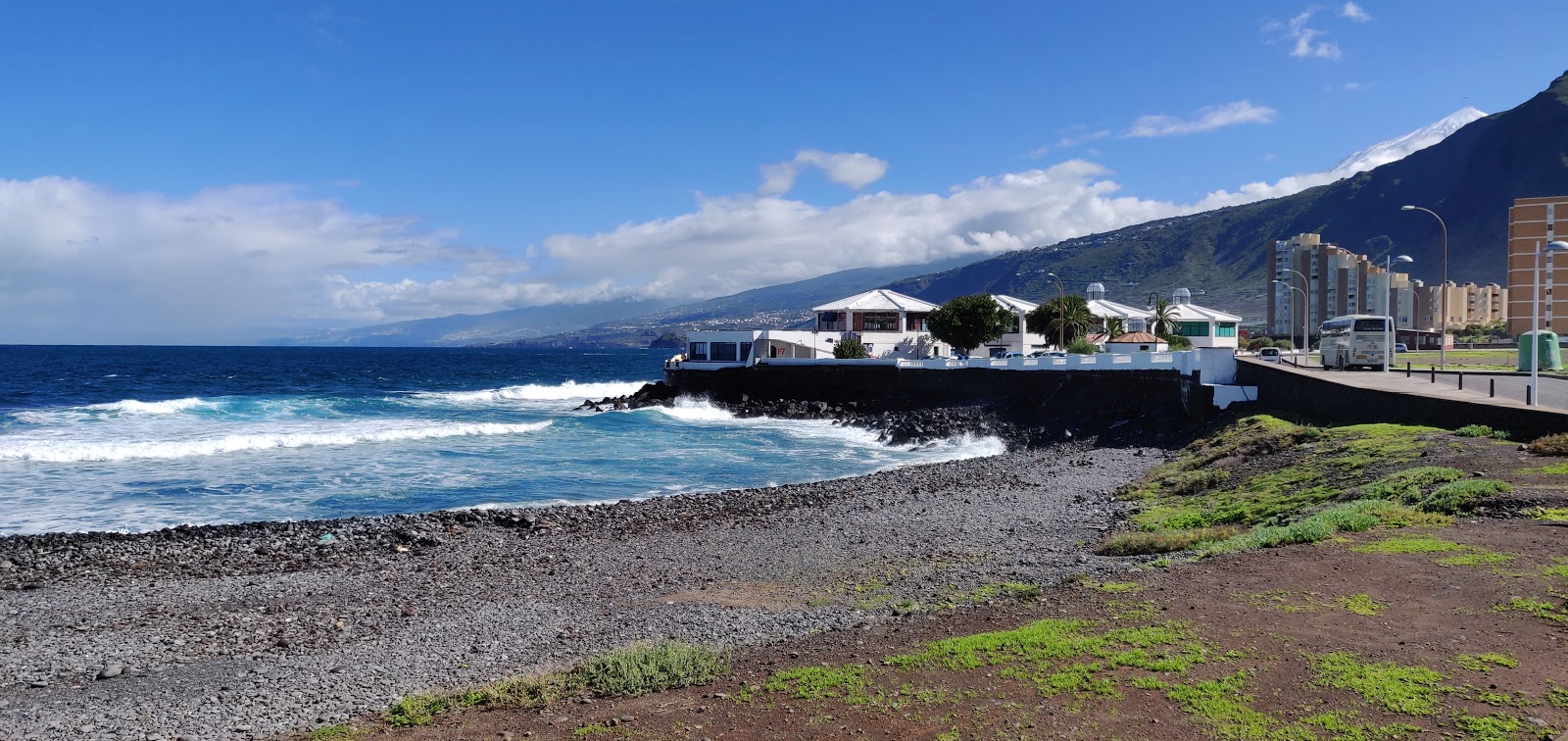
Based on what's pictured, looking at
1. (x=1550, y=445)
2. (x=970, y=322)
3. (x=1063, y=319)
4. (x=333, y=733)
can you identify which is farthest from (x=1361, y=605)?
(x=1063, y=319)

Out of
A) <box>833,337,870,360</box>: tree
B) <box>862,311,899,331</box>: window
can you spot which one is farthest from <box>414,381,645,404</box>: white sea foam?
<box>862,311,899,331</box>: window

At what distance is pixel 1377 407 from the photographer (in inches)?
840

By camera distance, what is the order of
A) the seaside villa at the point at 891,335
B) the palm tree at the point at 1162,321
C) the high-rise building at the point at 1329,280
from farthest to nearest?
the high-rise building at the point at 1329,280, the palm tree at the point at 1162,321, the seaside villa at the point at 891,335

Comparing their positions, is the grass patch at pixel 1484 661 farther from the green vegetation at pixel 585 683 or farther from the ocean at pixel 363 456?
the ocean at pixel 363 456

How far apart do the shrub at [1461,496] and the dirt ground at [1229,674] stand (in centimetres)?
176

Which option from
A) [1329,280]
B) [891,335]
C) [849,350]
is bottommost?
[849,350]

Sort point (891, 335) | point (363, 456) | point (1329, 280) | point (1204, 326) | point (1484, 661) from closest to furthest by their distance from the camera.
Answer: point (1484, 661), point (363, 456), point (891, 335), point (1204, 326), point (1329, 280)

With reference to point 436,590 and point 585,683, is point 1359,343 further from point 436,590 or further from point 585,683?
point 585,683

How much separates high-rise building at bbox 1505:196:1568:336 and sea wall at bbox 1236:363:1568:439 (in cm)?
5617

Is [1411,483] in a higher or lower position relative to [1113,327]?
lower

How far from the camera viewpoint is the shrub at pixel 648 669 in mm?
7875

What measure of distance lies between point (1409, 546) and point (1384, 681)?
4.45 meters

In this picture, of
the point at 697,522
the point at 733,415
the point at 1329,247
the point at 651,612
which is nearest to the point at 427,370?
the point at 733,415

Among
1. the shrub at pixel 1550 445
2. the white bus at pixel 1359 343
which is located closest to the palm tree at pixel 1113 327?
the white bus at pixel 1359 343
